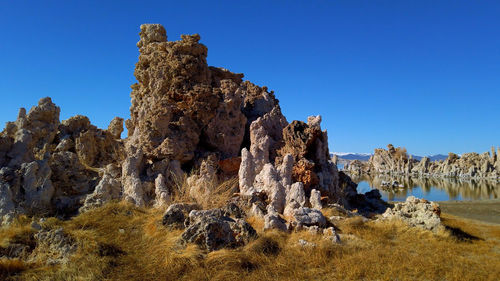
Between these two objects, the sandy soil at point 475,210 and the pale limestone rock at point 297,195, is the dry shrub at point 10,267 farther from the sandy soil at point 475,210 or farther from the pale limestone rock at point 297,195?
the sandy soil at point 475,210

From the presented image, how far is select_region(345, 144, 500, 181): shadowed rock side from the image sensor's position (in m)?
52.2

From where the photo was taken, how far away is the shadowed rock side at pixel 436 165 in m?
52.2

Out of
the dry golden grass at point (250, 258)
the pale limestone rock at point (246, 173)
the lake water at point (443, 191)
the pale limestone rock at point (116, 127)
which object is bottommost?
the lake water at point (443, 191)

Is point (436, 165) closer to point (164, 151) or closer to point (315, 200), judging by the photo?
point (315, 200)

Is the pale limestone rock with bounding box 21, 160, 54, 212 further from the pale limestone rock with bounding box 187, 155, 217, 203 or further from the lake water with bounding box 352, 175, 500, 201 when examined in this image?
the lake water with bounding box 352, 175, 500, 201

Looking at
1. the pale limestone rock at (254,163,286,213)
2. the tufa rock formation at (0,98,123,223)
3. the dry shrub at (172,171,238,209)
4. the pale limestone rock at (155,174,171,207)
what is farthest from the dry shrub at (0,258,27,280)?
the pale limestone rock at (254,163,286,213)

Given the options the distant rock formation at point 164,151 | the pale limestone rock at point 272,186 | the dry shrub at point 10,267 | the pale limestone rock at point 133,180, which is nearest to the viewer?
the dry shrub at point 10,267

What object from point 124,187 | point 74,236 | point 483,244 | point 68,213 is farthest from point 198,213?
point 483,244

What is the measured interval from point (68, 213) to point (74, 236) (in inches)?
119

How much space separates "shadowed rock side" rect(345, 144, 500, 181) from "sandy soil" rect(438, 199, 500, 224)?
118 feet

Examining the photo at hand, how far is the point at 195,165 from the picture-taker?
10688 mm

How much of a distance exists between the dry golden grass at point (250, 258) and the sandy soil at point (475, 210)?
9.63 metres

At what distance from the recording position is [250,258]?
5539 millimetres

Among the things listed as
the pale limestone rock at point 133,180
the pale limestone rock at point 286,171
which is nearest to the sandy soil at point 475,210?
the pale limestone rock at point 286,171
